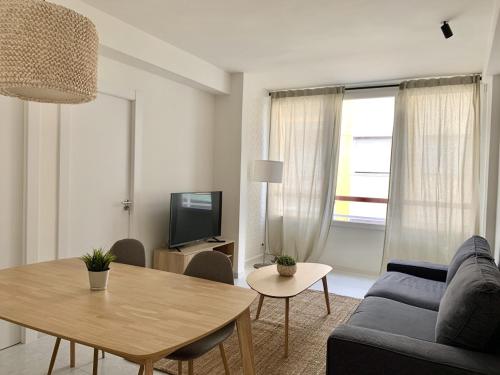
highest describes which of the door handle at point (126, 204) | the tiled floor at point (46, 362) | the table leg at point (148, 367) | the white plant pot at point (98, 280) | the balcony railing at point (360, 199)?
the balcony railing at point (360, 199)

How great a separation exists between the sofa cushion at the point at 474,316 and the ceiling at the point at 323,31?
2.14 meters

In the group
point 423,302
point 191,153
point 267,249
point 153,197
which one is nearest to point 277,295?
point 423,302

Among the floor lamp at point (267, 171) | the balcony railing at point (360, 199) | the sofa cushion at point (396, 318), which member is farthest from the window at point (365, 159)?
the sofa cushion at point (396, 318)

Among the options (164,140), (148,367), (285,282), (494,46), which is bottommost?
(285,282)

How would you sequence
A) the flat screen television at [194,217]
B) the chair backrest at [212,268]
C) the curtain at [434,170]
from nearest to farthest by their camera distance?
the chair backrest at [212,268] → the flat screen television at [194,217] → the curtain at [434,170]

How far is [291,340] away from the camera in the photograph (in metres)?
3.08

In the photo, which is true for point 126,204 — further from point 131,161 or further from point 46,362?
point 46,362

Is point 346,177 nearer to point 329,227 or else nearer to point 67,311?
point 329,227

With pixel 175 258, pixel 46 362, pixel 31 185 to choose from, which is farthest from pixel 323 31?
pixel 46 362

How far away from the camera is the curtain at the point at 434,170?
4.53 metres

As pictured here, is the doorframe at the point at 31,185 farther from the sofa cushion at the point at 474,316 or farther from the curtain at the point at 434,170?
the curtain at the point at 434,170

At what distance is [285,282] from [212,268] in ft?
3.55

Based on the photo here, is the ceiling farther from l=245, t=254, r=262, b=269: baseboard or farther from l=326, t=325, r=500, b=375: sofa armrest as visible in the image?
l=245, t=254, r=262, b=269: baseboard

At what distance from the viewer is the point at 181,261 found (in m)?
3.95
